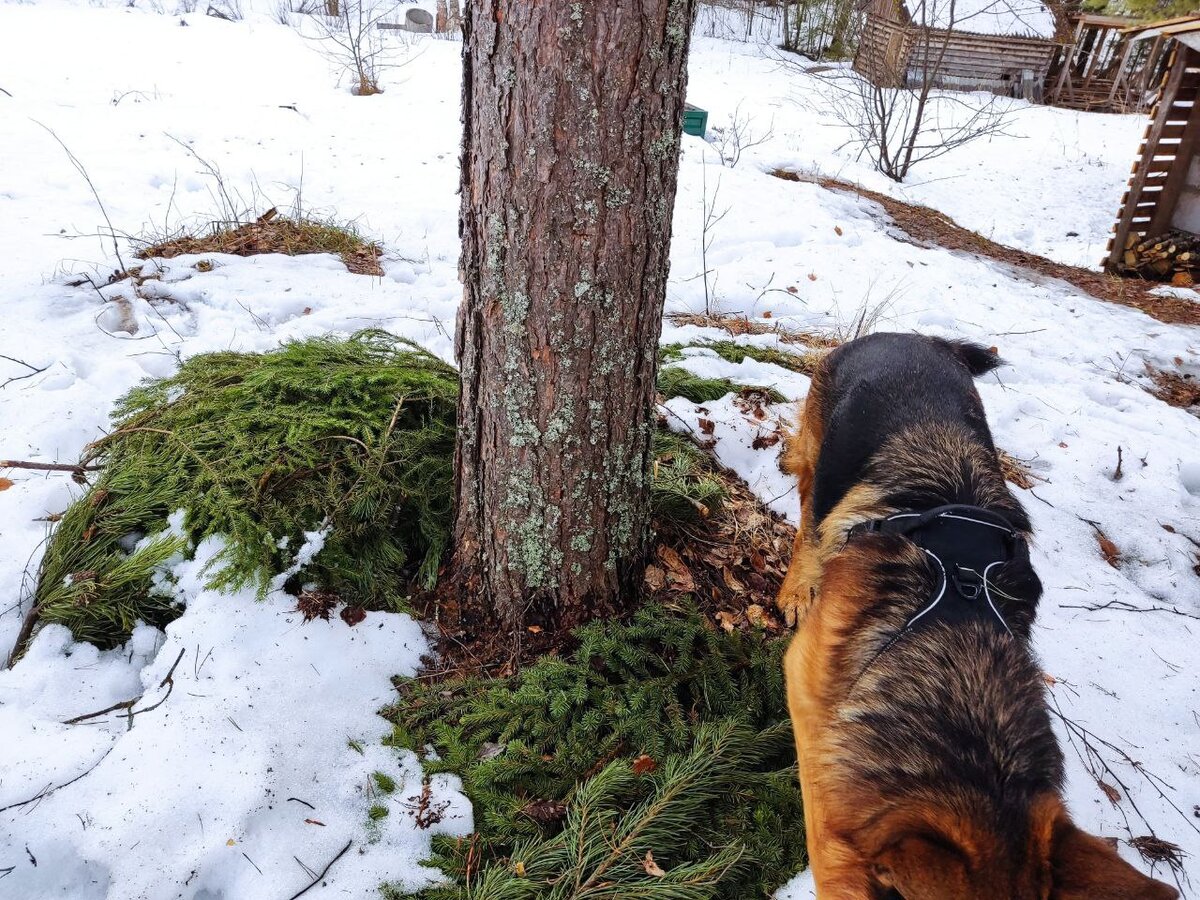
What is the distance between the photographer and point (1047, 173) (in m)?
12.9

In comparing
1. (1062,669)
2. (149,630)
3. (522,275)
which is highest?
(522,275)

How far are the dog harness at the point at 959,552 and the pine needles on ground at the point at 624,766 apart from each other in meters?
0.60

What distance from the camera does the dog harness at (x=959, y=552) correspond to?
75.4 inches

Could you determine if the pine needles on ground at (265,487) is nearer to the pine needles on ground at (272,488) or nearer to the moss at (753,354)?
the pine needles on ground at (272,488)

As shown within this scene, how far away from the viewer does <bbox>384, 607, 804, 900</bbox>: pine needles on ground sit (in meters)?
1.79

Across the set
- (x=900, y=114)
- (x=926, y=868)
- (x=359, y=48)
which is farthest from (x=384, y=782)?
(x=900, y=114)

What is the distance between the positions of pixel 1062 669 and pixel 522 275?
2.62 metres

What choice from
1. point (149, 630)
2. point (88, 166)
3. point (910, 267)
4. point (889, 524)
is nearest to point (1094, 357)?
point (910, 267)

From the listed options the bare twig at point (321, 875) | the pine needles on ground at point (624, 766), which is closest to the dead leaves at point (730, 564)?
the pine needles on ground at point (624, 766)

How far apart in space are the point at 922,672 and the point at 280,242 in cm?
524

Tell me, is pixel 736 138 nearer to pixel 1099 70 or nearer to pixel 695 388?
pixel 695 388

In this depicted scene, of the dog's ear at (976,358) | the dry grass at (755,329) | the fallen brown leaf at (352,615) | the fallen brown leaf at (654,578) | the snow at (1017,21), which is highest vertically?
the snow at (1017,21)

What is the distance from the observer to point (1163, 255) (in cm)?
816

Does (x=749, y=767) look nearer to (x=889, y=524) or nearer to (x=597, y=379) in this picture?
(x=889, y=524)
